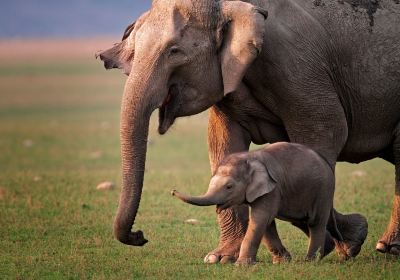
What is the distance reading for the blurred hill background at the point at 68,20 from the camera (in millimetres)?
180250

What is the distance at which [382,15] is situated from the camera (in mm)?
11523

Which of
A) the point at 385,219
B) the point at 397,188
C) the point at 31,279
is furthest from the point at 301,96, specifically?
the point at 385,219

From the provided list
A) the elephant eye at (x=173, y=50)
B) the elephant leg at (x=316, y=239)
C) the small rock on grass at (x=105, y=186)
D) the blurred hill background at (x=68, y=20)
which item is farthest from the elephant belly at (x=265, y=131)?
the blurred hill background at (x=68, y=20)

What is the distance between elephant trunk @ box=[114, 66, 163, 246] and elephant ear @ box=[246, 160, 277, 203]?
3.18ft

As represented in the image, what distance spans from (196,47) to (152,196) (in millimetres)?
6427

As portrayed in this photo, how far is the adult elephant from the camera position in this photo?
10.1 m

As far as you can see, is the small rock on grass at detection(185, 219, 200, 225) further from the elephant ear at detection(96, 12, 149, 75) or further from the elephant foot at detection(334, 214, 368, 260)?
the elephant ear at detection(96, 12, 149, 75)

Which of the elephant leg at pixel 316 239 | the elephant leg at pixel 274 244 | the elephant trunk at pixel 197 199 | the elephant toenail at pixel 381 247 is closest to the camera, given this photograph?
the elephant trunk at pixel 197 199

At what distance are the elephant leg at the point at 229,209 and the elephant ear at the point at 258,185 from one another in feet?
3.05

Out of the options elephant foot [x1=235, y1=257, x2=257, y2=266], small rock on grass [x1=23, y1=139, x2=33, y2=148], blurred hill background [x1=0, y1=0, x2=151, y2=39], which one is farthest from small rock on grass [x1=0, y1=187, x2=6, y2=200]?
blurred hill background [x1=0, y1=0, x2=151, y2=39]

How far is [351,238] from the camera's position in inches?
450

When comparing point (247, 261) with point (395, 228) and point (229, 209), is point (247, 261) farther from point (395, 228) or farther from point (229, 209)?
point (395, 228)

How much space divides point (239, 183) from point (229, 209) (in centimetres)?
118

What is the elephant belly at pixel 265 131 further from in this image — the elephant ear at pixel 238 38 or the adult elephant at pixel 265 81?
the elephant ear at pixel 238 38
